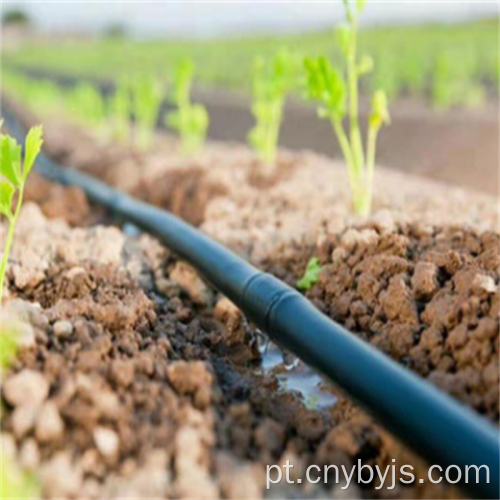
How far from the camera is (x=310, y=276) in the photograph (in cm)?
294

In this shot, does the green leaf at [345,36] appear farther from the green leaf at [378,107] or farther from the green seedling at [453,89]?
the green seedling at [453,89]

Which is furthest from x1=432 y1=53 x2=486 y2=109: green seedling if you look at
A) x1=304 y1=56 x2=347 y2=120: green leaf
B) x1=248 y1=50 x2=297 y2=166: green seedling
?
x1=304 y1=56 x2=347 y2=120: green leaf

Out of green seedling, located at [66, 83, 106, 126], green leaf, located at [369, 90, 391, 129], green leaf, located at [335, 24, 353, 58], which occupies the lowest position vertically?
green seedling, located at [66, 83, 106, 126]

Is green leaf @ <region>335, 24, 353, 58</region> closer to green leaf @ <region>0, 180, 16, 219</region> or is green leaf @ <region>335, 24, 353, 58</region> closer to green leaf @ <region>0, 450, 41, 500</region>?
green leaf @ <region>0, 180, 16, 219</region>

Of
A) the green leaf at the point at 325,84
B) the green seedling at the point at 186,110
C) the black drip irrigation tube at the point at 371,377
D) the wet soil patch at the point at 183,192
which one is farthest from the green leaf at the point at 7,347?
the green seedling at the point at 186,110

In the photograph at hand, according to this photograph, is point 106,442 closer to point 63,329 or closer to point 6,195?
point 63,329

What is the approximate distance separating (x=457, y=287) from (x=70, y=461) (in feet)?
4.16

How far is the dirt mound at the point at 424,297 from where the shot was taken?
2.13m

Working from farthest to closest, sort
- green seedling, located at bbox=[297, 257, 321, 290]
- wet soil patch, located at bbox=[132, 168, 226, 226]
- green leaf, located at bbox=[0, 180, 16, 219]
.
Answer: wet soil patch, located at bbox=[132, 168, 226, 226] → green seedling, located at bbox=[297, 257, 321, 290] → green leaf, located at bbox=[0, 180, 16, 219]

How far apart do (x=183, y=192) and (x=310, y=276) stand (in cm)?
228

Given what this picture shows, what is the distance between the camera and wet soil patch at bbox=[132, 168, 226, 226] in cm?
482

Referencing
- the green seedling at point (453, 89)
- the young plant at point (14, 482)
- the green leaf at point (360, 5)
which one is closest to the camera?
the young plant at point (14, 482)

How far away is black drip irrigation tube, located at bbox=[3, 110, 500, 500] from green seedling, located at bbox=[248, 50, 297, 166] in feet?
7.72

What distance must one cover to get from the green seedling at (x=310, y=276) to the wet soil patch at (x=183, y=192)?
169cm
